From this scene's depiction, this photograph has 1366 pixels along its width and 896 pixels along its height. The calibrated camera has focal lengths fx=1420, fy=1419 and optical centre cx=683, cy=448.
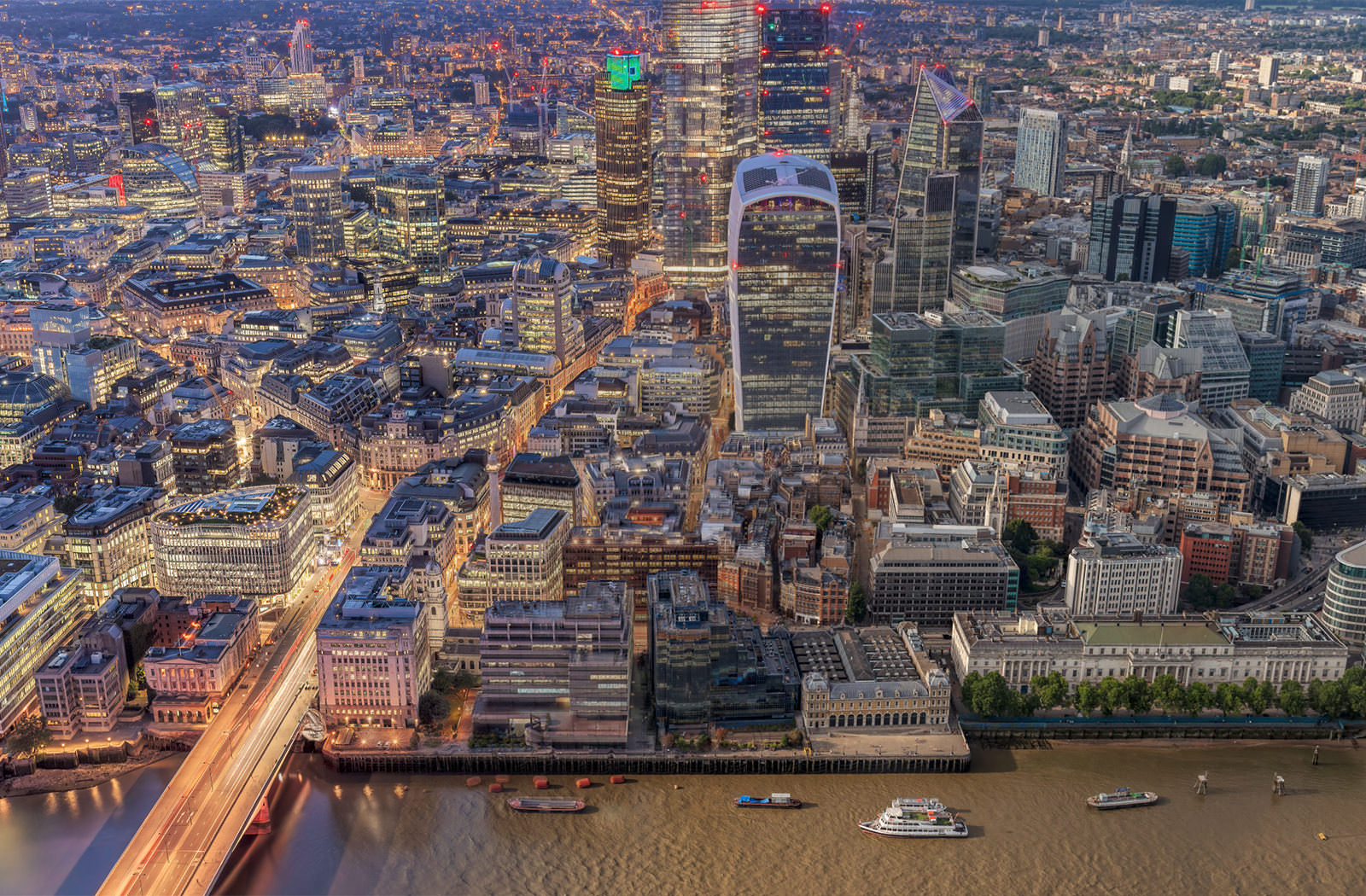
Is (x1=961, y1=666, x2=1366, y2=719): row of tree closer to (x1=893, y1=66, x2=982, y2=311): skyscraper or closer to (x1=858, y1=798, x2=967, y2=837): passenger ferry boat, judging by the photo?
(x1=858, y1=798, x2=967, y2=837): passenger ferry boat

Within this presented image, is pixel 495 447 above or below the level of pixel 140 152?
below

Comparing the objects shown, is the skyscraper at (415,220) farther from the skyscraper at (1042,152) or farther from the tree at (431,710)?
the tree at (431,710)

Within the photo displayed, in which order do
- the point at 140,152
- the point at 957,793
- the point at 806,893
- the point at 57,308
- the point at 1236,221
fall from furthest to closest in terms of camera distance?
1. the point at 140,152
2. the point at 1236,221
3. the point at 57,308
4. the point at 957,793
5. the point at 806,893

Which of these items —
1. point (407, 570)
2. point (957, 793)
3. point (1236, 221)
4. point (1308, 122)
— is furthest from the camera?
point (1308, 122)

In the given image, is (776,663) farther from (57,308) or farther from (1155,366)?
(57,308)

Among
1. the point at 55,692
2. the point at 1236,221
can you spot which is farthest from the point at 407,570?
the point at 1236,221

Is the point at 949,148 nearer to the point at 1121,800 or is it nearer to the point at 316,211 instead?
the point at 316,211
